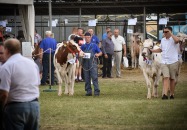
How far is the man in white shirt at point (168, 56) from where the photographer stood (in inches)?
823

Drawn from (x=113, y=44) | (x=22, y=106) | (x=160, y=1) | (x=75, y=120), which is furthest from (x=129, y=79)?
(x=22, y=106)

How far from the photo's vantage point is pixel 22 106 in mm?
10016

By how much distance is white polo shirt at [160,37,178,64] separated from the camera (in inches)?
824

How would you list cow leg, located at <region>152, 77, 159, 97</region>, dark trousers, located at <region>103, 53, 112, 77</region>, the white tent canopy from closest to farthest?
cow leg, located at <region>152, 77, 159, 97</region>, the white tent canopy, dark trousers, located at <region>103, 53, 112, 77</region>

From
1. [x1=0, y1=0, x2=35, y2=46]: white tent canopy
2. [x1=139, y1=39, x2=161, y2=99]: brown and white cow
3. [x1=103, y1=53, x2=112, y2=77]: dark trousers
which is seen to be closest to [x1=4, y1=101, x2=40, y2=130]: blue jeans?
[x1=139, y1=39, x2=161, y2=99]: brown and white cow

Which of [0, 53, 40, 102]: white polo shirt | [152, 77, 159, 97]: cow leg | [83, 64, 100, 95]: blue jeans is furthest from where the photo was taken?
[83, 64, 100, 95]: blue jeans

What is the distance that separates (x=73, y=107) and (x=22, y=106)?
9.06m

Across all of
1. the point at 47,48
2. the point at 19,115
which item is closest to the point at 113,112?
the point at 19,115

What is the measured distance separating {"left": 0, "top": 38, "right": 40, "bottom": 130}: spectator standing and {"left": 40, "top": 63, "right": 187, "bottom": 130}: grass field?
185 inches

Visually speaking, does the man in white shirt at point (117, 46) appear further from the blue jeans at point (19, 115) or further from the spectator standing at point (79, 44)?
the blue jeans at point (19, 115)

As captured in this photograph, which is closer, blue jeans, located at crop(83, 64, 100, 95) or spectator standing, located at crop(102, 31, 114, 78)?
blue jeans, located at crop(83, 64, 100, 95)

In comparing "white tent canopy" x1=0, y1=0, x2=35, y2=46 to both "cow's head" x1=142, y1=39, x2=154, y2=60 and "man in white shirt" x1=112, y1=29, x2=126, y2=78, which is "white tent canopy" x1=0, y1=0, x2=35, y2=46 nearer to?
"man in white shirt" x1=112, y1=29, x2=126, y2=78

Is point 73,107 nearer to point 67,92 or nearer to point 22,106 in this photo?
point 67,92

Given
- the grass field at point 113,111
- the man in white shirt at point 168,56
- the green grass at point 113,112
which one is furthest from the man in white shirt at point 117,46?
the man in white shirt at point 168,56
